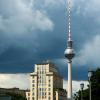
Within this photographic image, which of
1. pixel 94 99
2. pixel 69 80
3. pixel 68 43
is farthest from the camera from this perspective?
pixel 68 43

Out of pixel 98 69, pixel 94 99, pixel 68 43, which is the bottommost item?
pixel 94 99

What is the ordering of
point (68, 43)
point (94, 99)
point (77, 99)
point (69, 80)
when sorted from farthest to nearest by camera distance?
point (68, 43) → point (69, 80) → point (77, 99) → point (94, 99)

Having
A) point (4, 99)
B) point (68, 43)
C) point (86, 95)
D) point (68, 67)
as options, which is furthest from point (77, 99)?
point (4, 99)

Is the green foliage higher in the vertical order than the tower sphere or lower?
lower

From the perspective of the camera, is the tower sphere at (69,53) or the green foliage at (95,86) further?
the tower sphere at (69,53)

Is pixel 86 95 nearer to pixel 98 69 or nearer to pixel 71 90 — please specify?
pixel 98 69

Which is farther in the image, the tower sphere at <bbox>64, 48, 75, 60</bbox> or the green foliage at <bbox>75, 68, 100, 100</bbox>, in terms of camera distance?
the tower sphere at <bbox>64, 48, 75, 60</bbox>

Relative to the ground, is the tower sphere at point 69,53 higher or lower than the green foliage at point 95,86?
higher

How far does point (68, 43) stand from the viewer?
620ft

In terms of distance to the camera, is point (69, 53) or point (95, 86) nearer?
point (95, 86)

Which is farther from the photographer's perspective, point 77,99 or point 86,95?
point 77,99

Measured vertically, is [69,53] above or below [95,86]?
above

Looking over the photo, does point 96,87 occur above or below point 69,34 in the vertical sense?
below

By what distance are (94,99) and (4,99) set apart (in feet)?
205
